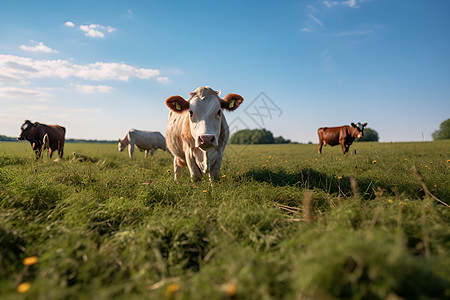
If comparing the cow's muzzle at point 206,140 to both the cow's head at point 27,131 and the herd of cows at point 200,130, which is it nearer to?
the herd of cows at point 200,130

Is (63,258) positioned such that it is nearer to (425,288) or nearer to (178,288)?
(178,288)

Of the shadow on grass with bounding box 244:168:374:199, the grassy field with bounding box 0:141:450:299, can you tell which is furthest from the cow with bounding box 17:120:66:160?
the shadow on grass with bounding box 244:168:374:199

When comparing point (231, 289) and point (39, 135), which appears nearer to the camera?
point (231, 289)

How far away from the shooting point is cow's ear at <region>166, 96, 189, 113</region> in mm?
4858

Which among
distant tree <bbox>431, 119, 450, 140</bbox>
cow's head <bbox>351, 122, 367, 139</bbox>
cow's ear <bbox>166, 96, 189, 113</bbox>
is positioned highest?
distant tree <bbox>431, 119, 450, 140</bbox>

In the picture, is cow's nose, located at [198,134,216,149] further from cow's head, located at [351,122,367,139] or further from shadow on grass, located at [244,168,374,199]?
cow's head, located at [351,122,367,139]

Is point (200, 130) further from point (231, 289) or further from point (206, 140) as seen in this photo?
point (231, 289)

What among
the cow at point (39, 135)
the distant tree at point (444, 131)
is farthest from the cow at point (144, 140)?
the distant tree at point (444, 131)

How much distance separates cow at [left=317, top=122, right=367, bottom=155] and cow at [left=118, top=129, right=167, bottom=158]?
1228 centimetres

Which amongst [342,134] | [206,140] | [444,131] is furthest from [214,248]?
[444,131]

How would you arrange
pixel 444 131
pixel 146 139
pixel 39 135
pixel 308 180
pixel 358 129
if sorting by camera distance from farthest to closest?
pixel 444 131 → pixel 146 139 → pixel 358 129 → pixel 39 135 → pixel 308 180

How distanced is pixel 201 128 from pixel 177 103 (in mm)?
1059

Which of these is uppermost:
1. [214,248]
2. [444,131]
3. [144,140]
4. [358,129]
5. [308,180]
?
[444,131]

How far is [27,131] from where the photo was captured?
909cm
